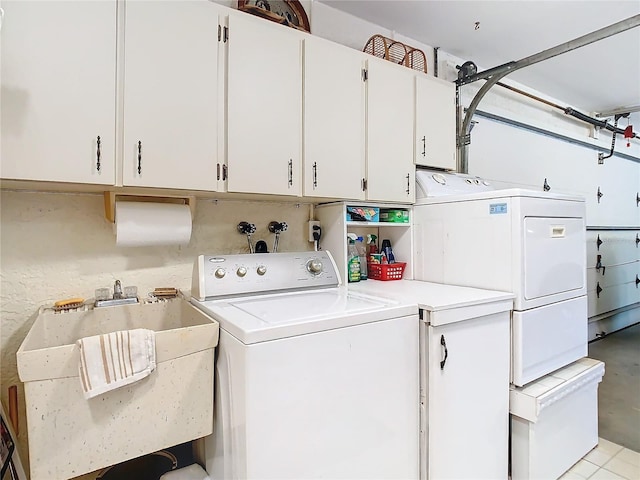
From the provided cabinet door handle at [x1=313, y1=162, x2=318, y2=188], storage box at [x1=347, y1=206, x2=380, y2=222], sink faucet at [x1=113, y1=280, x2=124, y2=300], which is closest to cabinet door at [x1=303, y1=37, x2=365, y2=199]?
cabinet door handle at [x1=313, y1=162, x2=318, y2=188]

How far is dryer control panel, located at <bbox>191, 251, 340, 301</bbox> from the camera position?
5.31 ft

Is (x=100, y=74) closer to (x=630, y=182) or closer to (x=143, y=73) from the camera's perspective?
(x=143, y=73)

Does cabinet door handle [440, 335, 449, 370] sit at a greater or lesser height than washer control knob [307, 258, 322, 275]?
lesser

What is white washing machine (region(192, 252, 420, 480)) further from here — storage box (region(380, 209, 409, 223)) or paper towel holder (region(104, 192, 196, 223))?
storage box (region(380, 209, 409, 223))

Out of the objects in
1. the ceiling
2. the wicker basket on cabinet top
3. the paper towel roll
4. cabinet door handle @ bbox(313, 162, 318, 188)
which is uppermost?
the ceiling

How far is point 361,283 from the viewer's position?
87.4 inches

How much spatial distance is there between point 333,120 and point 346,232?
0.62 metres

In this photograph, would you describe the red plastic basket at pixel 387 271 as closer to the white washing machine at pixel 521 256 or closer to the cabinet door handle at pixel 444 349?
the white washing machine at pixel 521 256

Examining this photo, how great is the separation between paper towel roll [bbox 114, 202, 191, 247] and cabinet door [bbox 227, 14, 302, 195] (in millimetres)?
307

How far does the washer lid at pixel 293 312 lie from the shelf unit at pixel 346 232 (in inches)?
15.9

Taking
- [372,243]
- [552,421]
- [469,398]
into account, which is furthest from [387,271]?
[552,421]

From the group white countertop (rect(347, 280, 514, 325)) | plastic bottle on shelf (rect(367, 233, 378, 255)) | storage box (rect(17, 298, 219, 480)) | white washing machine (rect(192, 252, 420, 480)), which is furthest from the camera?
plastic bottle on shelf (rect(367, 233, 378, 255))

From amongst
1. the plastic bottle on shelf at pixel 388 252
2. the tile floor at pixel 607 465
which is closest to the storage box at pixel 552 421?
the tile floor at pixel 607 465

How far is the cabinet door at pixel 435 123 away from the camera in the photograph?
225 cm
